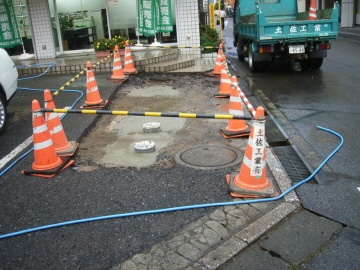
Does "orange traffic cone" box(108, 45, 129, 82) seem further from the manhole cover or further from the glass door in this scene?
the manhole cover

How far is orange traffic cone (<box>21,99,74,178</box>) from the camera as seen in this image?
15.2 feet

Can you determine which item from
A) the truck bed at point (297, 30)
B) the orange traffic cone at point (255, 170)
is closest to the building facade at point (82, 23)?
the truck bed at point (297, 30)

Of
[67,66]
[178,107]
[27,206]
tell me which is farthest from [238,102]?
[67,66]

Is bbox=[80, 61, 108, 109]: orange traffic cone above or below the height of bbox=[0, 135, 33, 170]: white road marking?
above

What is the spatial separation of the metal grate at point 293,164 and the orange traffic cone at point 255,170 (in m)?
0.67

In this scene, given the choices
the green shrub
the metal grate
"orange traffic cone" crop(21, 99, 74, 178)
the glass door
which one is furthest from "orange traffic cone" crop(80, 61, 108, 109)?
the green shrub

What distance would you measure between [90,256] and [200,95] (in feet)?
19.7

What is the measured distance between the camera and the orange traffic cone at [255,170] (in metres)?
3.91

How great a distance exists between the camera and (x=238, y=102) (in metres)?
5.86

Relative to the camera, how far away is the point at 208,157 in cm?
503

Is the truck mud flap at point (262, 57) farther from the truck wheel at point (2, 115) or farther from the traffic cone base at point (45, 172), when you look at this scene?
the traffic cone base at point (45, 172)

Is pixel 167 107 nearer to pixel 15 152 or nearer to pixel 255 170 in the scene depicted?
pixel 15 152

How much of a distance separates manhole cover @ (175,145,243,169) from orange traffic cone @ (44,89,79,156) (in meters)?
1.60

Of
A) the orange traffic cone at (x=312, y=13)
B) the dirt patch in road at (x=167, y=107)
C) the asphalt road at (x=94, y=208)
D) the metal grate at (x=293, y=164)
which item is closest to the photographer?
the asphalt road at (x=94, y=208)
